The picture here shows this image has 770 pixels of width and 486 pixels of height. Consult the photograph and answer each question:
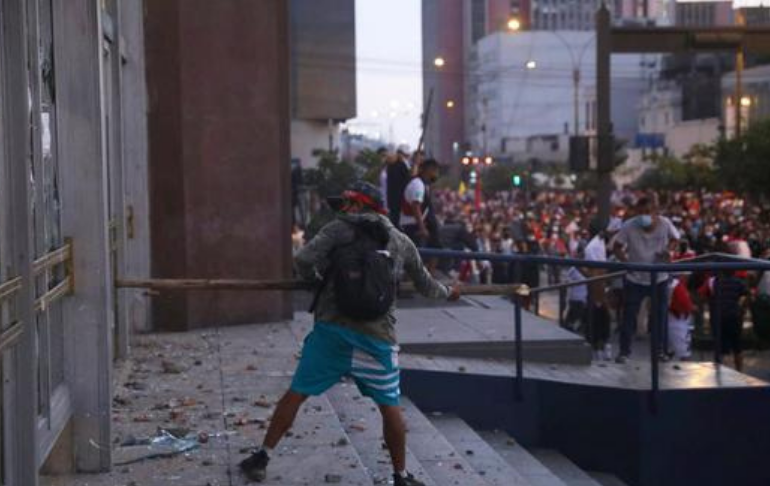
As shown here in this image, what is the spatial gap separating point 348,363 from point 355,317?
30cm

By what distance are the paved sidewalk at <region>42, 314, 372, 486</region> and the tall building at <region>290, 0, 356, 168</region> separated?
2270 centimetres

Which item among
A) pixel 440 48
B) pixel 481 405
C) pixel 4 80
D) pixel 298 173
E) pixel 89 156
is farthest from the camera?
pixel 440 48

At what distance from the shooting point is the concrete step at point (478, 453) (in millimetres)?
7727

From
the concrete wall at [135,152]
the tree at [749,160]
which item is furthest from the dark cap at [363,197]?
the tree at [749,160]

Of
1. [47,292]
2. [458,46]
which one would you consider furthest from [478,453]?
[458,46]

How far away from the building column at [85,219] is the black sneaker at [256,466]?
2.28ft

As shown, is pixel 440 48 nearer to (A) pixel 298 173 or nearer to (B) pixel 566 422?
(A) pixel 298 173

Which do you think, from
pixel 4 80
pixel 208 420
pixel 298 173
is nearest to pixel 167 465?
pixel 208 420

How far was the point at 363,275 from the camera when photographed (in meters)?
6.81

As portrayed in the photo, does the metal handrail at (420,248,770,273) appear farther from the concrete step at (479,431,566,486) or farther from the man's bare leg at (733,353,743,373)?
the man's bare leg at (733,353,743,373)

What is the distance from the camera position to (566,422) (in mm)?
10602

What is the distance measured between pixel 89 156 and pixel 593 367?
6040 mm

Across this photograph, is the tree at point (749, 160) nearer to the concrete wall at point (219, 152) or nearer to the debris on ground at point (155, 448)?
the concrete wall at point (219, 152)

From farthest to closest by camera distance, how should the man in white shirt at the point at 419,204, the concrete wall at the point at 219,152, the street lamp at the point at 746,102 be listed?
1. the street lamp at the point at 746,102
2. the man in white shirt at the point at 419,204
3. the concrete wall at the point at 219,152
